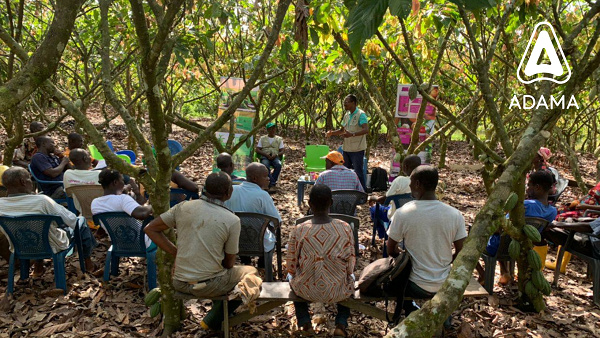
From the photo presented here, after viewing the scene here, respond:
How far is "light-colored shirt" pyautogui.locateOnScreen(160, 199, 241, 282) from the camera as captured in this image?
10.8 feet

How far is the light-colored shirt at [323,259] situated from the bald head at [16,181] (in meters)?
2.80

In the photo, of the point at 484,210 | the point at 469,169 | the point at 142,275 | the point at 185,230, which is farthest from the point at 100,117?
the point at 484,210

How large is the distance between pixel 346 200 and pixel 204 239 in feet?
8.69

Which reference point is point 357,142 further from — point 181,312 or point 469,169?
point 469,169

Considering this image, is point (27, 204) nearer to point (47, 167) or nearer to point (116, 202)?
point (116, 202)

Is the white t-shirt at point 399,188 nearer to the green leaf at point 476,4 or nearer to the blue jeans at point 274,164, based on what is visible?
the green leaf at point 476,4

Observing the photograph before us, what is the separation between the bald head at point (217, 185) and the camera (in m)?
3.37

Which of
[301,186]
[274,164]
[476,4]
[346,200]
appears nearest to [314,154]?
[274,164]

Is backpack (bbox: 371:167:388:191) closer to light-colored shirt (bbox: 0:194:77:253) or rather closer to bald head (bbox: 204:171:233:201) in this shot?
bald head (bbox: 204:171:233:201)

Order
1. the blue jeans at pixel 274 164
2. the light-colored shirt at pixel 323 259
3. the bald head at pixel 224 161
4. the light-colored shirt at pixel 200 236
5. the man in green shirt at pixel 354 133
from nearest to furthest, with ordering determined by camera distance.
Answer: the light-colored shirt at pixel 200 236
the light-colored shirt at pixel 323 259
the bald head at pixel 224 161
the man in green shirt at pixel 354 133
the blue jeans at pixel 274 164

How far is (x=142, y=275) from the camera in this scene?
477 cm

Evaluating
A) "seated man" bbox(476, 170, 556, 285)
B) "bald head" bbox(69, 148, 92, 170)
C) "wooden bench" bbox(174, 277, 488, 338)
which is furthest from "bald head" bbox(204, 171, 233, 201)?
"bald head" bbox(69, 148, 92, 170)

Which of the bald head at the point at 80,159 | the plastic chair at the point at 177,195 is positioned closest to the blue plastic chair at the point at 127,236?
Answer: the plastic chair at the point at 177,195

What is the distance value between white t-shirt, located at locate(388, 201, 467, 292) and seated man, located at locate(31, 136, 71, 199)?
498cm
